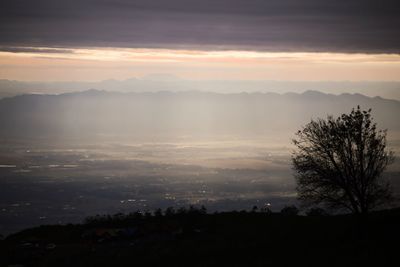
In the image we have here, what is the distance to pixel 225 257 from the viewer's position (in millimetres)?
27047

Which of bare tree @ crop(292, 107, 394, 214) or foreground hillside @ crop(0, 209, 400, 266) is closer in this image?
foreground hillside @ crop(0, 209, 400, 266)

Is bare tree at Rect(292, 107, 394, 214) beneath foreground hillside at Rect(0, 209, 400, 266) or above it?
above

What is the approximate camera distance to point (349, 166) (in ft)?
111

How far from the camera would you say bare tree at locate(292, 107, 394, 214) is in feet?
111

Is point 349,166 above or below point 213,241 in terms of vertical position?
above

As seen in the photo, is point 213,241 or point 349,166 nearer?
point 213,241

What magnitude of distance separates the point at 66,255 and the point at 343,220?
16.0 m

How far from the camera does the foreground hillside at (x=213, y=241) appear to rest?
26.2 metres

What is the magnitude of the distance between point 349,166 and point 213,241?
31.8ft

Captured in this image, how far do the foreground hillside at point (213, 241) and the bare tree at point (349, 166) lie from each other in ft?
4.62

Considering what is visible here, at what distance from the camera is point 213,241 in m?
29.9

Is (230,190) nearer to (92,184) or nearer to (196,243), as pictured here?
(92,184)

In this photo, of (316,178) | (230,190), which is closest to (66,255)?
(316,178)

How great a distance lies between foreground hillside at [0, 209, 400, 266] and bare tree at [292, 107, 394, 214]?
141 cm
